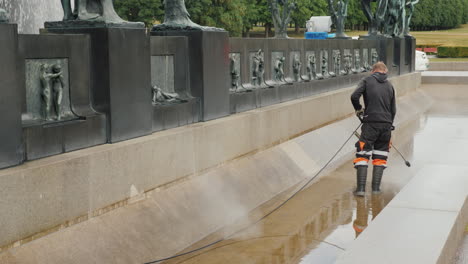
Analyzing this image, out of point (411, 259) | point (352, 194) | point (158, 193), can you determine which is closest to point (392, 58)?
point (352, 194)

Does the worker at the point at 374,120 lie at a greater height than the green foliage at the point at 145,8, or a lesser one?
lesser

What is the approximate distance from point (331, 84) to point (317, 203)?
6.53m

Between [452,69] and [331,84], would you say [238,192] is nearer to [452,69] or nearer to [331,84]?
[331,84]

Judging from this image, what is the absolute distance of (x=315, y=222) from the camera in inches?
354

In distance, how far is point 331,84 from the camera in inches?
638

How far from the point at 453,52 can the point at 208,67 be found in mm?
54015

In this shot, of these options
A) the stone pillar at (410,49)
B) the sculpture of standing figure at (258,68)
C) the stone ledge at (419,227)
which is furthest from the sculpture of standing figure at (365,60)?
the stone ledge at (419,227)

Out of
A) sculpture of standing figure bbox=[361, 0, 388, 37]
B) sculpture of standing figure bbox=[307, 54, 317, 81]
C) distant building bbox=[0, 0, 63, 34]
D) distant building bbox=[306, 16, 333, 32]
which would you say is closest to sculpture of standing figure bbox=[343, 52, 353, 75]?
sculpture of standing figure bbox=[307, 54, 317, 81]

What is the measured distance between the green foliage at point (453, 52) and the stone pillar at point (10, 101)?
188 ft

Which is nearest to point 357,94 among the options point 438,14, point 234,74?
point 234,74

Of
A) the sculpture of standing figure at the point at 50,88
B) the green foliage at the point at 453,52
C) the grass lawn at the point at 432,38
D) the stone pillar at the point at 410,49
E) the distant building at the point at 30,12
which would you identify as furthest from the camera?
the grass lawn at the point at 432,38

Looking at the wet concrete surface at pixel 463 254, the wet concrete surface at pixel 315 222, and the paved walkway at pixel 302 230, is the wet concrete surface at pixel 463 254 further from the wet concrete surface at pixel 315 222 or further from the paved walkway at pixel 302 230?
the paved walkway at pixel 302 230

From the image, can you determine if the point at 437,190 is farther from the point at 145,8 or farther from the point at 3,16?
the point at 145,8

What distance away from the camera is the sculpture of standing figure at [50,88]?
6840 millimetres
